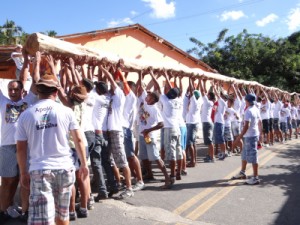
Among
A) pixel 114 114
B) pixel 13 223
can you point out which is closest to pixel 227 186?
pixel 114 114

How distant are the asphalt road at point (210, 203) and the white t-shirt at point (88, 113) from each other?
1.28 metres

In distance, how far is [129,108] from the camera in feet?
22.4

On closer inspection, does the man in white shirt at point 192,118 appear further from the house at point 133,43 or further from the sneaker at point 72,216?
the sneaker at point 72,216

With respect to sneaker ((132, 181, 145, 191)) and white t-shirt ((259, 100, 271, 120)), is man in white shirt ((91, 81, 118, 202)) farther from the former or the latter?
white t-shirt ((259, 100, 271, 120))

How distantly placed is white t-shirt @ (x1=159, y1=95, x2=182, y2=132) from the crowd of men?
0.02 metres

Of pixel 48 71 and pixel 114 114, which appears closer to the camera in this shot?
pixel 48 71

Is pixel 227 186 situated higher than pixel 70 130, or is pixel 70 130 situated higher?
pixel 70 130

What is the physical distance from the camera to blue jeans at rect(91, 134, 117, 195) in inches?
228

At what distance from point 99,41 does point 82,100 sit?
30.1 ft

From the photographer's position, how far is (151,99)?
7129 millimetres

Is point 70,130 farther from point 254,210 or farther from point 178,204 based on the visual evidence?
point 254,210

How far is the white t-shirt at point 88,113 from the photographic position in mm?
5551

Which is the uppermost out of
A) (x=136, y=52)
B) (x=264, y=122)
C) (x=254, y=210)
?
(x=136, y=52)

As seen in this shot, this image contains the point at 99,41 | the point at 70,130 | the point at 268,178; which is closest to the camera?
the point at 70,130
